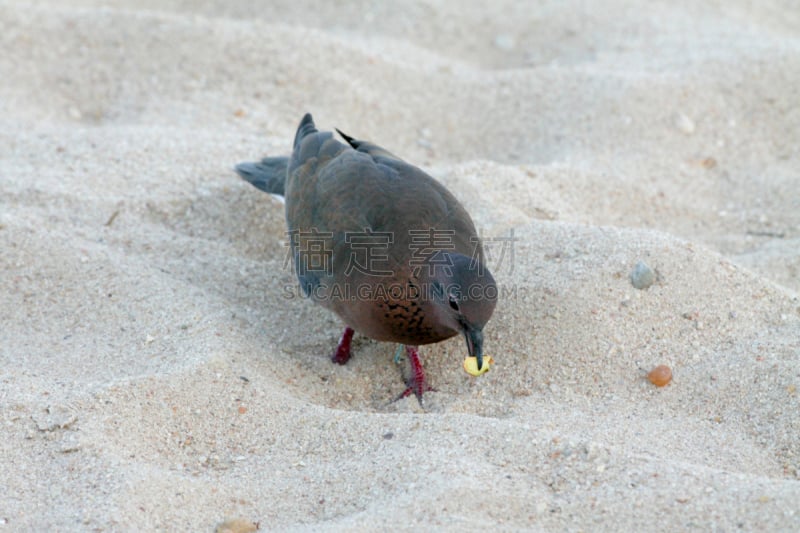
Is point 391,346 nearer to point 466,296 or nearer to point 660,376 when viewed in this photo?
point 466,296

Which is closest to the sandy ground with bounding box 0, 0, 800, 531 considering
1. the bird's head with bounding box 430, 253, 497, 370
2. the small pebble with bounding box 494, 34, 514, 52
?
the small pebble with bounding box 494, 34, 514, 52

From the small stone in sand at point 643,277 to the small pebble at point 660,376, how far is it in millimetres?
519

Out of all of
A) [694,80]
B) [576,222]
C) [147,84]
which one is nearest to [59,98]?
[147,84]

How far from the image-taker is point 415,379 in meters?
4.19

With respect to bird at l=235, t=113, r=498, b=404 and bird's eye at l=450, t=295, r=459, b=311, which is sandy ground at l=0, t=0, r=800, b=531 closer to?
bird at l=235, t=113, r=498, b=404

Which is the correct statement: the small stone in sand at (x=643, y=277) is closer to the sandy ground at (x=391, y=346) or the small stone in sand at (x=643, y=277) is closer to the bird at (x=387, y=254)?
the sandy ground at (x=391, y=346)

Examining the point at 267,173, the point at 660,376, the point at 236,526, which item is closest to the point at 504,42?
the point at 267,173

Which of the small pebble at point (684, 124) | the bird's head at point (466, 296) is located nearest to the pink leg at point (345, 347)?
the bird's head at point (466, 296)

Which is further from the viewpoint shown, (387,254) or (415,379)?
(415,379)

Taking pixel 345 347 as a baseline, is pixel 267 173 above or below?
above

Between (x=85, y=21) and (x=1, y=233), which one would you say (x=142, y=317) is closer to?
(x=1, y=233)

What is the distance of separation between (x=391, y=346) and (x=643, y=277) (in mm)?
1316

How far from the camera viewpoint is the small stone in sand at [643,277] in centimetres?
436

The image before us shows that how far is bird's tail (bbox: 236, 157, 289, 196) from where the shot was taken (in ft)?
16.8
